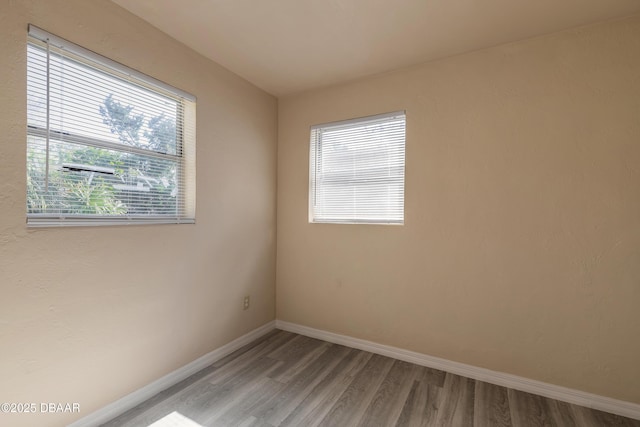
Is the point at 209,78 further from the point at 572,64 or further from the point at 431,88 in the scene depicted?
the point at 572,64

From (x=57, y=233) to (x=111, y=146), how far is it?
610 millimetres

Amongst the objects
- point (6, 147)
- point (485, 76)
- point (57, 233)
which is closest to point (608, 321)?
point (485, 76)

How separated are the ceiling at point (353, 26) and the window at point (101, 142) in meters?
0.50

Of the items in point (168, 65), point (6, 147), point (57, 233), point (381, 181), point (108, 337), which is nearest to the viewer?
point (6, 147)

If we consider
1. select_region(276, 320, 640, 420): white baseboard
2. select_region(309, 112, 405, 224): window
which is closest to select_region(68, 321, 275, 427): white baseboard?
select_region(276, 320, 640, 420): white baseboard

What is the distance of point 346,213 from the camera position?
2979 mm

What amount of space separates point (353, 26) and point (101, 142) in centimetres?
185

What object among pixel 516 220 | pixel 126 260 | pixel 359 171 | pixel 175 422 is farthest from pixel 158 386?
pixel 516 220

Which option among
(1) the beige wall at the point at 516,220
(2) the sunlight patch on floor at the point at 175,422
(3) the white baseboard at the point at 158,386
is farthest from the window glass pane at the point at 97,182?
(1) the beige wall at the point at 516,220

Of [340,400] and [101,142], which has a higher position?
[101,142]

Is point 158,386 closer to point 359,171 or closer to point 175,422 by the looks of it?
point 175,422

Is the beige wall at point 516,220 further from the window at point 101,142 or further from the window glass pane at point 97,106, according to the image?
the window glass pane at point 97,106

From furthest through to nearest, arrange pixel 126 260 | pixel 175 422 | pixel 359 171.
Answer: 1. pixel 359 171
2. pixel 126 260
3. pixel 175 422

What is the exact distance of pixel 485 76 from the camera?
7.61ft
